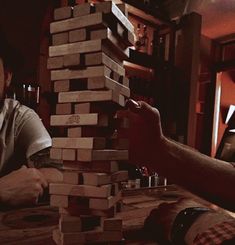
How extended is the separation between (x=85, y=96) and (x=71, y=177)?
260 mm

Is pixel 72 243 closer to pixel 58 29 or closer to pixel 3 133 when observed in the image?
pixel 58 29

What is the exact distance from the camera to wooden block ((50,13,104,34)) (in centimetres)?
95

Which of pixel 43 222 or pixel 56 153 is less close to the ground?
pixel 56 153

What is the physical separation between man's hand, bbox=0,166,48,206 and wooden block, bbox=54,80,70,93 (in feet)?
2.99

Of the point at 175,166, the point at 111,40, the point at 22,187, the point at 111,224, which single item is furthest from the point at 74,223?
the point at 22,187

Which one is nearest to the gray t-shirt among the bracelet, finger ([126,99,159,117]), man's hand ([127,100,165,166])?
man's hand ([127,100,165,166])

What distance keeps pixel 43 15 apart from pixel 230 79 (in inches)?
252

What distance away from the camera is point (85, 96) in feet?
3.18

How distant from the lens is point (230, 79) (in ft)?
28.1

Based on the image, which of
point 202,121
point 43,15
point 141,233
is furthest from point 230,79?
point 141,233

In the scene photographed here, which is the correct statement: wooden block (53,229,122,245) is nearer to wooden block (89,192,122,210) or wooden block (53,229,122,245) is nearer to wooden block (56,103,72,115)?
wooden block (89,192,122,210)

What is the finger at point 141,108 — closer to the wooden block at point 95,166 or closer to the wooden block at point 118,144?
the wooden block at point 118,144

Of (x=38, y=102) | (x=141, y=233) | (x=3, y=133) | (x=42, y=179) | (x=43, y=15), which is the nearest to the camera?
(x=141, y=233)

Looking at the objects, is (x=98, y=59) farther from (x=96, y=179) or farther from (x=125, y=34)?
(x=96, y=179)
